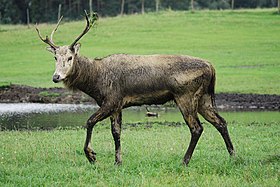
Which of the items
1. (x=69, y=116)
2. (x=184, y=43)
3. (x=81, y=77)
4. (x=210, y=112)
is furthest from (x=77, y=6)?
(x=210, y=112)

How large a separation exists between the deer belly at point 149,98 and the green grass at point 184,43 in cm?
1728

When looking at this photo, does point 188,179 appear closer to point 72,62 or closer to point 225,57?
point 72,62

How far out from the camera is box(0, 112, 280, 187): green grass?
30.0ft

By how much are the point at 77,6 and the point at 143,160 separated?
6606 cm

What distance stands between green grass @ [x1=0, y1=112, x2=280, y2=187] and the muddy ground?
8267mm

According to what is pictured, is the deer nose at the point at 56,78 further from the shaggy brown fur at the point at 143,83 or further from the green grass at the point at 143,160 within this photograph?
the green grass at the point at 143,160

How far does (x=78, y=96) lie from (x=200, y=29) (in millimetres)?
24695

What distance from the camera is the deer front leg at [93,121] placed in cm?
1089

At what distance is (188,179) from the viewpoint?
362 inches

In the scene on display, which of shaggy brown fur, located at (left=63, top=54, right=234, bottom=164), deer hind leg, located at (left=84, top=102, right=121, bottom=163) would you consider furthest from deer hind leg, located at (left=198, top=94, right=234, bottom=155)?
deer hind leg, located at (left=84, top=102, right=121, bottom=163)

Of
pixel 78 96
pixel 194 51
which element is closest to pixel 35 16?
pixel 194 51

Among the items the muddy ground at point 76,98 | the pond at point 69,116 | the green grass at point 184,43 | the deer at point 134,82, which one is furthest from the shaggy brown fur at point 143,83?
the green grass at point 184,43

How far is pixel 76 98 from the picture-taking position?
89.3 feet

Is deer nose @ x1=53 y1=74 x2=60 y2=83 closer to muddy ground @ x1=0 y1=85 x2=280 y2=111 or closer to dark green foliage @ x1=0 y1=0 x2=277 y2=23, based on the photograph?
muddy ground @ x1=0 y1=85 x2=280 y2=111
